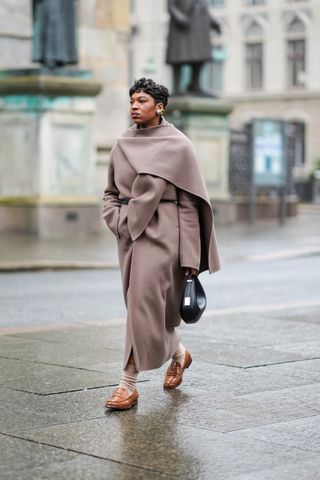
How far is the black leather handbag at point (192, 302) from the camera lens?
6492 mm

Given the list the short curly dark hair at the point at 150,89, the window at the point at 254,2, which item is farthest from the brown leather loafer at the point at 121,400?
the window at the point at 254,2

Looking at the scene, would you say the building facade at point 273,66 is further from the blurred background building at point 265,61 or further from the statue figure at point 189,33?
the statue figure at point 189,33

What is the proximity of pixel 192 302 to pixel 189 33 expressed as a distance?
19196 millimetres

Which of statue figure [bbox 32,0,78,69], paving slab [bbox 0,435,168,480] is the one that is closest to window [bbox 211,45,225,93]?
statue figure [bbox 32,0,78,69]

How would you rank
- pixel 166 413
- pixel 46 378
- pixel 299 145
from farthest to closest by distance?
pixel 299 145 < pixel 46 378 < pixel 166 413

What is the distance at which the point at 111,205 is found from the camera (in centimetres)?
668

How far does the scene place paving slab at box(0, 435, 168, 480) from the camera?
5039 mm

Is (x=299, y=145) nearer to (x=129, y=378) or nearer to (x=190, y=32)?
(x=190, y=32)

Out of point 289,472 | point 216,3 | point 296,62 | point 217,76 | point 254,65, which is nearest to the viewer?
point 289,472

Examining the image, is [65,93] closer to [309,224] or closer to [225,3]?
[309,224]

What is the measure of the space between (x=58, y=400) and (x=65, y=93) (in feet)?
49.6

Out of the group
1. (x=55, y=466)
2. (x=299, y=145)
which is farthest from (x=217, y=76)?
(x=55, y=466)

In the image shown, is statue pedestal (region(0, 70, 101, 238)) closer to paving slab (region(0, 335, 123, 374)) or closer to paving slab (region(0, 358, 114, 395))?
paving slab (region(0, 335, 123, 374))

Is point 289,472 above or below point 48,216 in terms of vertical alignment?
above
